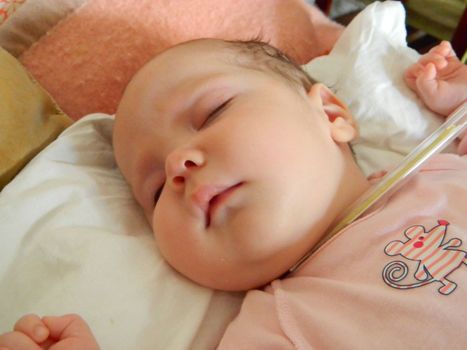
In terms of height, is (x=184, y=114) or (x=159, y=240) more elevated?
(x=184, y=114)

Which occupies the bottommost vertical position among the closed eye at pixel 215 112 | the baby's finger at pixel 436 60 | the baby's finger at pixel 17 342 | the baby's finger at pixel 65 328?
the baby's finger at pixel 65 328

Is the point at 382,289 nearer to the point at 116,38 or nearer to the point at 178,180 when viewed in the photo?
the point at 178,180

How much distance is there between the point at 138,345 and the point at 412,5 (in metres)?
1.74

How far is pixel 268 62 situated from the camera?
3.13 feet

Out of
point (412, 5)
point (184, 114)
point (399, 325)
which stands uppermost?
point (184, 114)

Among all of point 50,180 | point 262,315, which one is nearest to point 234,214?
point 262,315

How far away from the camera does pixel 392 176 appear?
0.82 meters

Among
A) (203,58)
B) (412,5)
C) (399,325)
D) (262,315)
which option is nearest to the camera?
(399,325)

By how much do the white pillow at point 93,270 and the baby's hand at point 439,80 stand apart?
0.62 m

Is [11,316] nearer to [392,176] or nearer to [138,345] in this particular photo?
[138,345]

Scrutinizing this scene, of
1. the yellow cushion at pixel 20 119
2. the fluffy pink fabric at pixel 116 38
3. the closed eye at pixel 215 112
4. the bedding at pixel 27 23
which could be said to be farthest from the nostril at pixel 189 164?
the bedding at pixel 27 23

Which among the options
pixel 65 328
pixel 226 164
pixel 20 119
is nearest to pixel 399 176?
pixel 226 164

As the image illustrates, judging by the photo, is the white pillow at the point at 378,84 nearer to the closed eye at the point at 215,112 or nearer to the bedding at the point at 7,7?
the closed eye at the point at 215,112

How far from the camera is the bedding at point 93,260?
77cm
